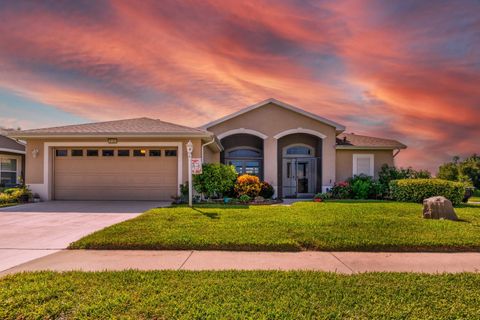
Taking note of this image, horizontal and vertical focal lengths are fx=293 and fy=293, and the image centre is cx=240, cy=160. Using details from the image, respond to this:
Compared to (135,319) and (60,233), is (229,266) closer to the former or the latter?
(135,319)

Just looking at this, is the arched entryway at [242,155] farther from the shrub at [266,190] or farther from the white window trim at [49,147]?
the white window trim at [49,147]

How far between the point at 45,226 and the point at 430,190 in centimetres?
1405

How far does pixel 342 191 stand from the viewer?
49.0ft

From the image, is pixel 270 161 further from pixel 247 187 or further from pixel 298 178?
pixel 247 187

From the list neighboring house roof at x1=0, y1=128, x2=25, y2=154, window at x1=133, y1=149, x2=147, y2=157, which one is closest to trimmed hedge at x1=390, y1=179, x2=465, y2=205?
window at x1=133, y1=149, x2=147, y2=157

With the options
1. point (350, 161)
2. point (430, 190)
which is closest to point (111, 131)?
point (350, 161)

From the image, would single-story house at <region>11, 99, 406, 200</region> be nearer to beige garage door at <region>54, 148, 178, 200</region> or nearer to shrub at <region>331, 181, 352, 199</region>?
beige garage door at <region>54, 148, 178, 200</region>

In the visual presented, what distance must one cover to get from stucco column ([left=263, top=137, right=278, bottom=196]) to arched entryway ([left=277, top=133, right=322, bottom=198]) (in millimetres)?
1513

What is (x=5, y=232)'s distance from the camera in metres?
6.97

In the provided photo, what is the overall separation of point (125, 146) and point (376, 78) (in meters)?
11.0

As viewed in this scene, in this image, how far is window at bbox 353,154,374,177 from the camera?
55.3ft

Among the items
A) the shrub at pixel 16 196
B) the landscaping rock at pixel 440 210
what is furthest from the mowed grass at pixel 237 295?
the shrub at pixel 16 196

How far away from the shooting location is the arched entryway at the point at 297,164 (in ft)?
58.3

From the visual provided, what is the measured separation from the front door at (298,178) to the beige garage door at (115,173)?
7593 millimetres
